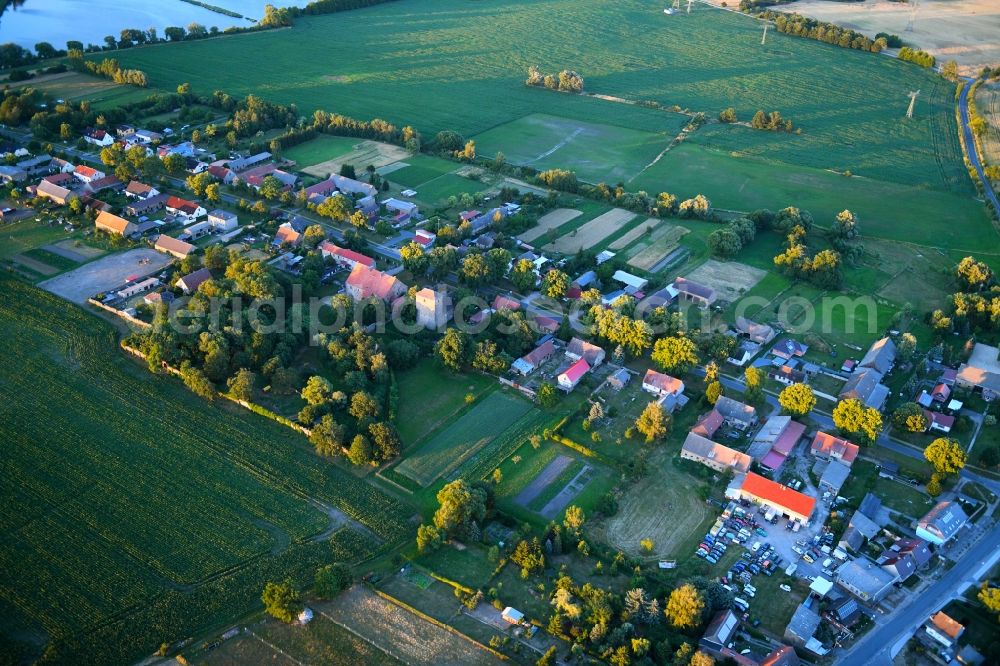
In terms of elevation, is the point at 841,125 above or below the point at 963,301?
above

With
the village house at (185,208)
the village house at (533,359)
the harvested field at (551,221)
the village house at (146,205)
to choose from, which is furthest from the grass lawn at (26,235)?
the village house at (533,359)

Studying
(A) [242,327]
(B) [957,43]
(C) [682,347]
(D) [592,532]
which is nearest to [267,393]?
(A) [242,327]

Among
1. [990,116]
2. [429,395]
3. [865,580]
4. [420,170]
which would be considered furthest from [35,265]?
[990,116]

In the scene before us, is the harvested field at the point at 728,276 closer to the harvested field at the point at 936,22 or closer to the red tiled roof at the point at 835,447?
the red tiled roof at the point at 835,447

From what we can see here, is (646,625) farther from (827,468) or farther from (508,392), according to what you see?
(508,392)

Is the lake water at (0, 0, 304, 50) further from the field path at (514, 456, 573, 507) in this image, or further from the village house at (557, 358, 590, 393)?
the field path at (514, 456, 573, 507)

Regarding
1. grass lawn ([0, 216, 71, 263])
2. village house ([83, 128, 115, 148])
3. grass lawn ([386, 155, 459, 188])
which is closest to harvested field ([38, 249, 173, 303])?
grass lawn ([0, 216, 71, 263])
